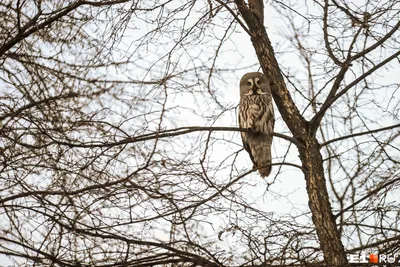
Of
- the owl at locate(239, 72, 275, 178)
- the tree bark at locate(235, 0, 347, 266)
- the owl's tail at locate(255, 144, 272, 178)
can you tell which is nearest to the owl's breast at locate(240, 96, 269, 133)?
the owl at locate(239, 72, 275, 178)

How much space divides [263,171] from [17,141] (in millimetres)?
2557

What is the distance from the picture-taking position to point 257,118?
6141 mm

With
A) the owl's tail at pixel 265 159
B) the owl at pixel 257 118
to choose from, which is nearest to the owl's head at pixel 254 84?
the owl at pixel 257 118

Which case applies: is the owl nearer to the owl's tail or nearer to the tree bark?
the owl's tail

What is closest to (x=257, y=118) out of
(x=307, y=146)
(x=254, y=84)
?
(x=254, y=84)

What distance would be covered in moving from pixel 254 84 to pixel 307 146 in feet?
4.53

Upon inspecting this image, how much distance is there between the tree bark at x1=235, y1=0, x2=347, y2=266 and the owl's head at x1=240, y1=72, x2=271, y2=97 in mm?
730

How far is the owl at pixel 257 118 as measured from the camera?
20.1 ft

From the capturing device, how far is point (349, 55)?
196 inches

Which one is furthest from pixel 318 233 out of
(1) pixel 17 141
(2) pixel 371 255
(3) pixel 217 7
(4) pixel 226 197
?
(1) pixel 17 141

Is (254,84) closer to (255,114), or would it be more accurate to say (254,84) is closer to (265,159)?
(255,114)

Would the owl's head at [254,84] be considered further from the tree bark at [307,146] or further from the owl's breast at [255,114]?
the tree bark at [307,146]

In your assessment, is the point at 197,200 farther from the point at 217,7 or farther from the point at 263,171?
the point at 263,171

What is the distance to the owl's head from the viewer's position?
6168 millimetres
